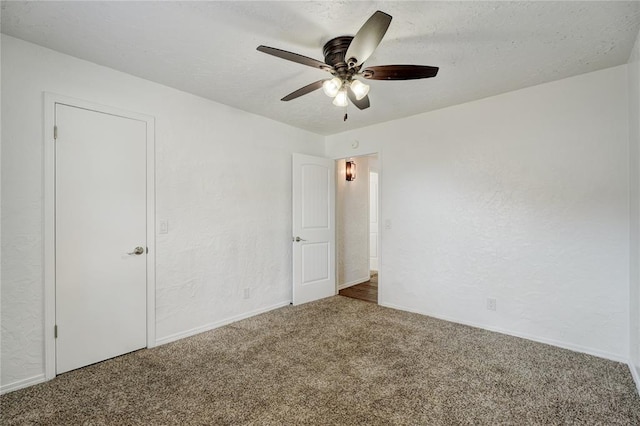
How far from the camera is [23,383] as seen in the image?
204cm

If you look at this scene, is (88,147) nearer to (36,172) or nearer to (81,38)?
(36,172)

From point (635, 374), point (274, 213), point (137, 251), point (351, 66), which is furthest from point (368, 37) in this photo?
point (635, 374)

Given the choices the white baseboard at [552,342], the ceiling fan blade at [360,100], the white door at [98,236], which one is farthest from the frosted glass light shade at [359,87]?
the white baseboard at [552,342]

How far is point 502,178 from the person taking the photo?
2975mm

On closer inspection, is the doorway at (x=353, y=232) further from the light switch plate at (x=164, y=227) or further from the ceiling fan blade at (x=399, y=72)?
the ceiling fan blade at (x=399, y=72)

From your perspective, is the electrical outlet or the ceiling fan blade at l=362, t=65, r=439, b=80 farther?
the electrical outlet

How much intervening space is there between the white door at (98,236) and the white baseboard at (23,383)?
111mm

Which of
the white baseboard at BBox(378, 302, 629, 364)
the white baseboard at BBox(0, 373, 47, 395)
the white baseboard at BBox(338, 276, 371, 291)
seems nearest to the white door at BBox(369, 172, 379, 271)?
the white baseboard at BBox(338, 276, 371, 291)

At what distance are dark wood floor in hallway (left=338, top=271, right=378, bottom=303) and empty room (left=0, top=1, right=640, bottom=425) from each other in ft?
1.68

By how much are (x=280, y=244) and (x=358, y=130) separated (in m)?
1.94

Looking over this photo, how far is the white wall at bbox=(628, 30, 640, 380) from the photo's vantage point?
2.05 m

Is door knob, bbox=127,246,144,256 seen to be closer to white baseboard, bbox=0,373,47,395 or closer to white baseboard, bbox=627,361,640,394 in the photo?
white baseboard, bbox=0,373,47,395

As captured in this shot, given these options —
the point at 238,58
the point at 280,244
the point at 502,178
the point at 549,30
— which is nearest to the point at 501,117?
the point at 502,178

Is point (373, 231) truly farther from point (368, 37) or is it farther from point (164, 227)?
point (368, 37)
